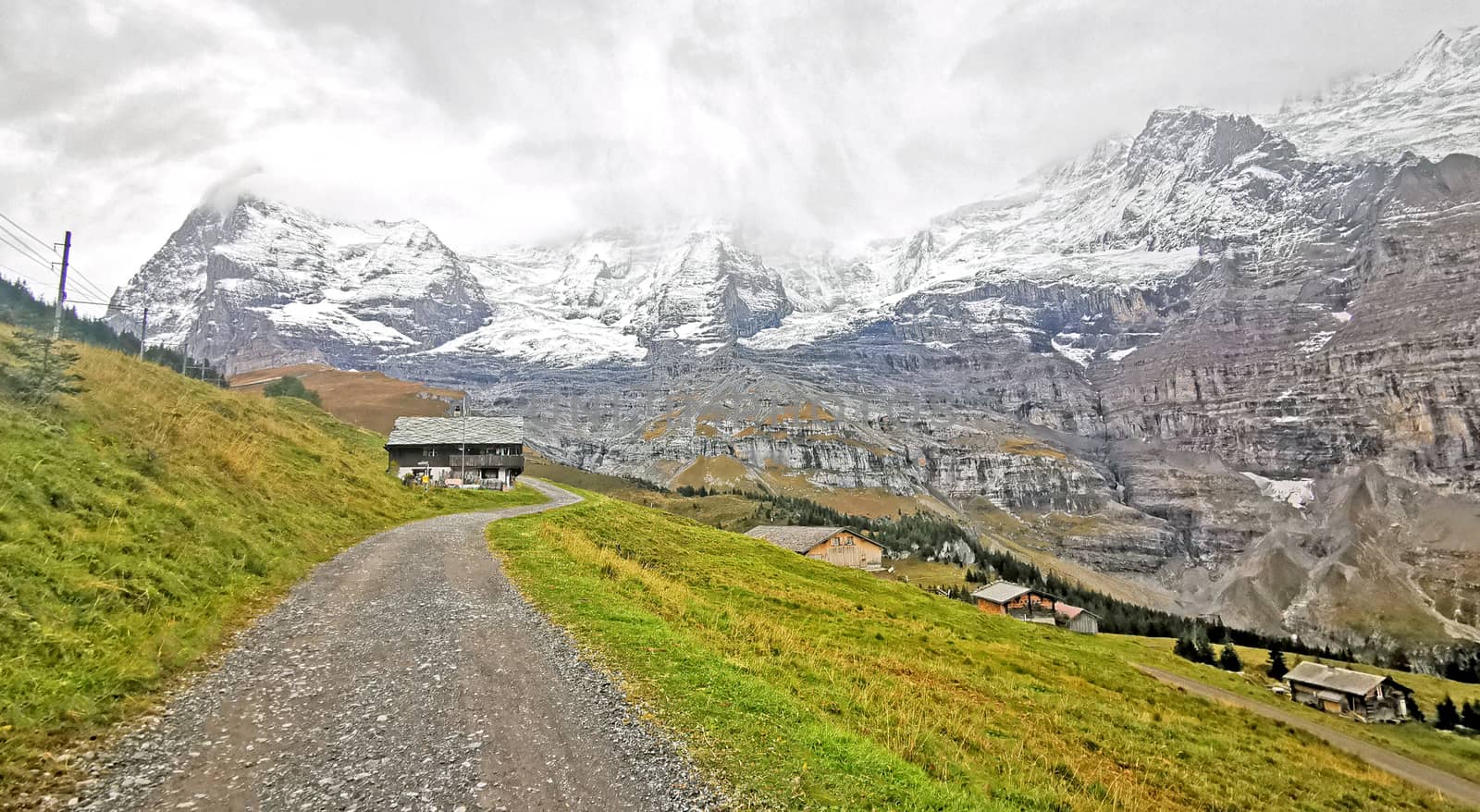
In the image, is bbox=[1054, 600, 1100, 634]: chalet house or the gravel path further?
bbox=[1054, 600, 1100, 634]: chalet house

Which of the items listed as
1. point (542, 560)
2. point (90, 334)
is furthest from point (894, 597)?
point (90, 334)

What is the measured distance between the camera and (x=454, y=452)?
8988 centimetres

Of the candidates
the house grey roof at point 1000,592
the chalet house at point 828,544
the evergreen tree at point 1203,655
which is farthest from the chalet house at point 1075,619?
the chalet house at point 828,544

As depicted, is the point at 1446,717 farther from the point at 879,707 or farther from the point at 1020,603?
the point at 879,707

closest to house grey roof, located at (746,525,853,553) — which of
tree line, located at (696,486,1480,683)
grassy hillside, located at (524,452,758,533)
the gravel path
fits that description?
tree line, located at (696,486,1480,683)

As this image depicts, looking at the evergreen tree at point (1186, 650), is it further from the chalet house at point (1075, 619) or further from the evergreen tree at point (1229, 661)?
the chalet house at point (1075, 619)

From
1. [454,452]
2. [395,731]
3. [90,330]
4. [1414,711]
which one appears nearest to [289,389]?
[90,330]

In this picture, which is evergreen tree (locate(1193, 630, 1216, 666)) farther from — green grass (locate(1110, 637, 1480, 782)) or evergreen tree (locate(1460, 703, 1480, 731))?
evergreen tree (locate(1460, 703, 1480, 731))

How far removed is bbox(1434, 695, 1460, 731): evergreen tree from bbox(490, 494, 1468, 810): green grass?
204ft

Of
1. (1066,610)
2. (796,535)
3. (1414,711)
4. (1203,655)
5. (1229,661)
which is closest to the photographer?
(1414,711)

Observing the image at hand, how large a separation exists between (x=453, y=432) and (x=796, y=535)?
5765cm

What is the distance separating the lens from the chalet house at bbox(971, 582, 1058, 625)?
108188 millimetres

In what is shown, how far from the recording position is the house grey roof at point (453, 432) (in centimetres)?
8962

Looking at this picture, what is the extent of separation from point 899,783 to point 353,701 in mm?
9792
